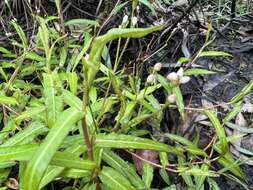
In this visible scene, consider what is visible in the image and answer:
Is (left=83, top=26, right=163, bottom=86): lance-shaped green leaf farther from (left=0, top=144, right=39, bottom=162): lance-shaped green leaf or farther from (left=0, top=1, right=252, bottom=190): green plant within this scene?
(left=0, top=144, right=39, bottom=162): lance-shaped green leaf

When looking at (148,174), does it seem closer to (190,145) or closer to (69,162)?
(190,145)

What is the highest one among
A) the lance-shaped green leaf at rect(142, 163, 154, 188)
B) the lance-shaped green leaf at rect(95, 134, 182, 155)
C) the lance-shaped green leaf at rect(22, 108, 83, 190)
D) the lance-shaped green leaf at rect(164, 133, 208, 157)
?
the lance-shaped green leaf at rect(22, 108, 83, 190)

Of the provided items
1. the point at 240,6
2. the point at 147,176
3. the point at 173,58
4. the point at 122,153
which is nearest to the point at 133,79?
the point at 122,153

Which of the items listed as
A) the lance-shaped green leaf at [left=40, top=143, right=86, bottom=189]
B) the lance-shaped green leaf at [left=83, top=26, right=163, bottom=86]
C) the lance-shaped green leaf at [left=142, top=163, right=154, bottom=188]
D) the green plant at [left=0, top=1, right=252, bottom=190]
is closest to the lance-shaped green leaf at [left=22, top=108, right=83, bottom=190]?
the green plant at [left=0, top=1, right=252, bottom=190]

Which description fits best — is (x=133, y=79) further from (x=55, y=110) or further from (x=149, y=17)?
(x=149, y=17)

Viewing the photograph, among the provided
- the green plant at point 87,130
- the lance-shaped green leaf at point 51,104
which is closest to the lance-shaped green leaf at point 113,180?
the green plant at point 87,130

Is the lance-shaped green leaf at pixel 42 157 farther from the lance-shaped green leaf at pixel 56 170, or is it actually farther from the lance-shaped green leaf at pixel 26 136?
the lance-shaped green leaf at pixel 26 136

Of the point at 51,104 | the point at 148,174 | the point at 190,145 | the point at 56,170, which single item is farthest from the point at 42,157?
the point at 190,145

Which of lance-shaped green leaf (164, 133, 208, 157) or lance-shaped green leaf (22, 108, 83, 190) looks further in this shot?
lance-shaped green leaf (164, 133, 208, 157)
